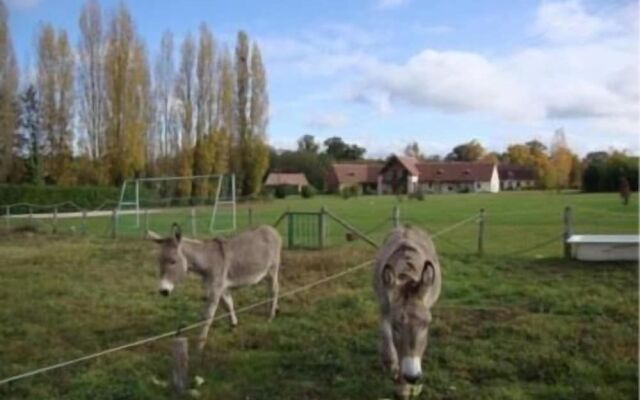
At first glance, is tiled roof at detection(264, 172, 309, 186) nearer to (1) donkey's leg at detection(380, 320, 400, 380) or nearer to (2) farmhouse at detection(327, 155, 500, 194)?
(2) farmhouse at detection(327, 155, 500, 194)

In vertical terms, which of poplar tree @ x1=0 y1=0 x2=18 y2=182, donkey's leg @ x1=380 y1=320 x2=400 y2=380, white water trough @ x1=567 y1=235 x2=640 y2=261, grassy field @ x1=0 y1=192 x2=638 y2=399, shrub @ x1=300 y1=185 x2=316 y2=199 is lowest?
grassy field @ x1=0 y1=192 x2=638 y2=399

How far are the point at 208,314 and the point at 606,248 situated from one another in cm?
902

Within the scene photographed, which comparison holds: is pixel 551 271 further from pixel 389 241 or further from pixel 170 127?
pixel 170 127

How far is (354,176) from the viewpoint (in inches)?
4532

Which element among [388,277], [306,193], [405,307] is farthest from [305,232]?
[306,193]

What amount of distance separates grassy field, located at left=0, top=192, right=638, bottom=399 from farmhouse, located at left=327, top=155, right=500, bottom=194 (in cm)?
9713

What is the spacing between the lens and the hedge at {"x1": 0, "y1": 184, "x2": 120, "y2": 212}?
4757cm

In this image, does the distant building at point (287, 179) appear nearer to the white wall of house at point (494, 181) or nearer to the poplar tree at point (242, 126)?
the poplar tree at point (242, 126)

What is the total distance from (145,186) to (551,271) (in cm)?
4769

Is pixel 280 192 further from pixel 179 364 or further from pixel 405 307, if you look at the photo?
pixel 405 307

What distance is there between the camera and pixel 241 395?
22.7 ft

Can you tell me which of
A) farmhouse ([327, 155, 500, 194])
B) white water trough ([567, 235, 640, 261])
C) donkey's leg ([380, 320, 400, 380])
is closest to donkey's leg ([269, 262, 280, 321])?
donkey's leg ([380, 320, 400, 380])

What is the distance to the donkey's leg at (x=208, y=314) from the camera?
8.35 m

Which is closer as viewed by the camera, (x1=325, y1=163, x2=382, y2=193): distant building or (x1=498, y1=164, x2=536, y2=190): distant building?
(x1=325, y1=163, x2=382, y2=193): distant building
